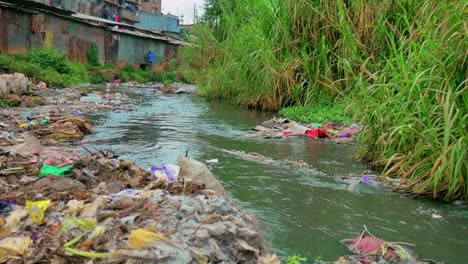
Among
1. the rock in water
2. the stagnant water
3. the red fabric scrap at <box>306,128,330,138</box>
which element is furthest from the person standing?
the rock in water

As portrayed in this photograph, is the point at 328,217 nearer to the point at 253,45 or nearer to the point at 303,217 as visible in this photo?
the point at 303,217

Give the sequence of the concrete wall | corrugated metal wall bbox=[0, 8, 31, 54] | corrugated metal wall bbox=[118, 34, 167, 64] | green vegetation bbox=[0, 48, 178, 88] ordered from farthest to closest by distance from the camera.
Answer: corrugated metal wall bbox=[118, 34, 167, 64] < the concrete wall < corrugated metal wall bbox=[0, 8, 31, 54] < green vegetation bbox=[0, 48, 178, 88]

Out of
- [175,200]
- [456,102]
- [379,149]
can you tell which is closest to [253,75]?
[379,149]

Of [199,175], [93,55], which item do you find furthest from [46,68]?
[199,175]

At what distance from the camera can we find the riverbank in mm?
2049

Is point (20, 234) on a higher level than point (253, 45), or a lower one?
lower

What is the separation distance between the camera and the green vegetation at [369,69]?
A: 12.1 ft

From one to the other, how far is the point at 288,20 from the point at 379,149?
5.22 metres

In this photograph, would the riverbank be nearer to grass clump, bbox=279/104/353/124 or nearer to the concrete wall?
grass clump, bbox=279/104/353/124

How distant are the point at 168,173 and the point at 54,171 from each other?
2.70 feet

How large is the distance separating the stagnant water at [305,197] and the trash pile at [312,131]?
0.98 feet

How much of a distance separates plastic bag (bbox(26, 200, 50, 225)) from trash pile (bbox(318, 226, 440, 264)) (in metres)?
1.54

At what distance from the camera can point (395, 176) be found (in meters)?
4.24

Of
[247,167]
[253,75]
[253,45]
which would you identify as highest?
[253,45]
